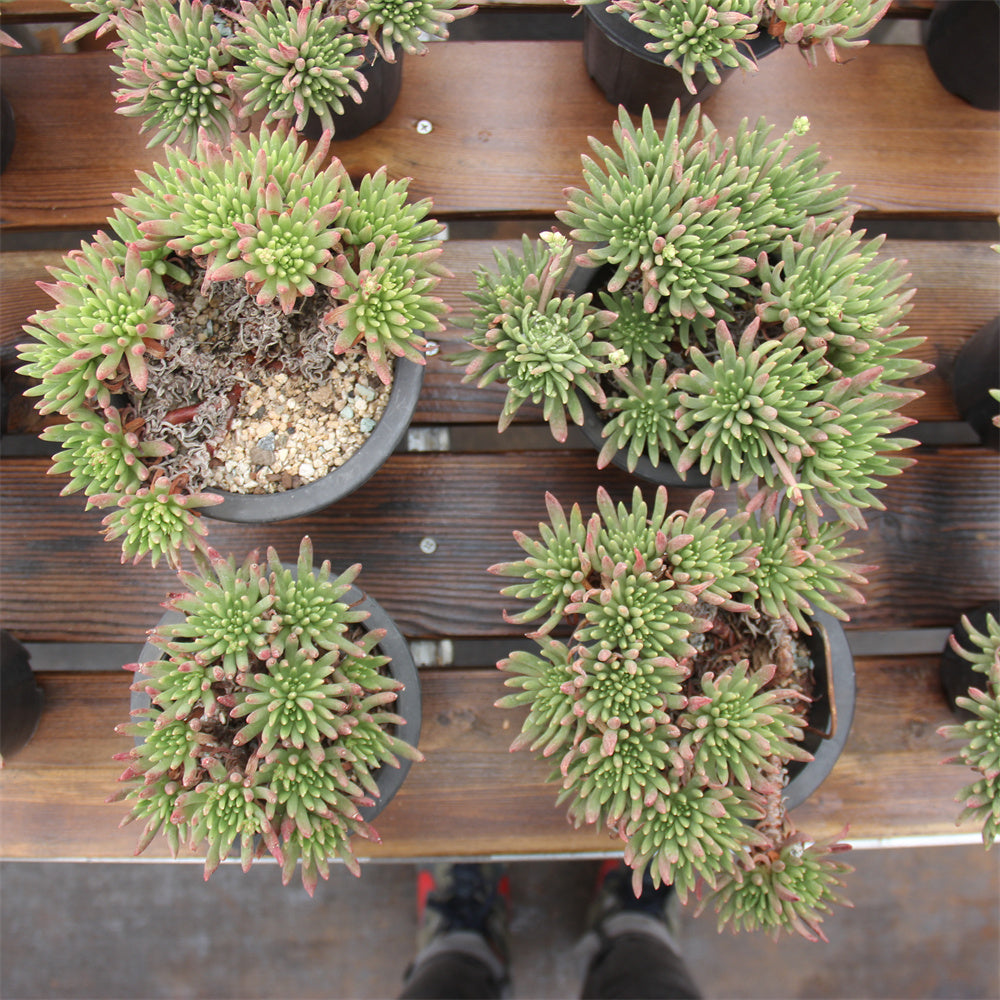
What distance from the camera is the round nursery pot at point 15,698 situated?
988mm

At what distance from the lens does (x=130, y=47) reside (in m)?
0.84

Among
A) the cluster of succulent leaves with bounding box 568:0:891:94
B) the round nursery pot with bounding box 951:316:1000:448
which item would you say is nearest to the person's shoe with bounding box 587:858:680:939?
the round nursery pot with bounding box 951:316:1000:448

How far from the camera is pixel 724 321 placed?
2.63 feet

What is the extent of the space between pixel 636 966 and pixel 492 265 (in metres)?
1.40

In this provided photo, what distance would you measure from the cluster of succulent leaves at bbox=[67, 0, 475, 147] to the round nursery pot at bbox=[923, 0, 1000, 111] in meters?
0.77

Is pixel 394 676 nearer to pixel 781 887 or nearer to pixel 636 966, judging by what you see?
pixel 781 887

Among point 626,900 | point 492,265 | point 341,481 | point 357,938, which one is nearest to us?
point 341,481

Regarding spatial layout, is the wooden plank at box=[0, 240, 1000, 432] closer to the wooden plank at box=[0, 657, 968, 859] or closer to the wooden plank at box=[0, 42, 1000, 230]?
the wooden plank at box=[0, 42, 1000, 230]

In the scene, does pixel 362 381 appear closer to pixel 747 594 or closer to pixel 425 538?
pixel 425 538

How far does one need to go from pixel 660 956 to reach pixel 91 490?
1440 millimetres

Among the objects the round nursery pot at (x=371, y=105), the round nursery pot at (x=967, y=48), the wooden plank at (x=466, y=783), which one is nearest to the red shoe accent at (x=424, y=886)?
the wooden plank at (x=466, y=783)

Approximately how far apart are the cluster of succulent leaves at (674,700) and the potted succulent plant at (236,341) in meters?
0.29

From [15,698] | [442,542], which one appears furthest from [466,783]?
[15,698]

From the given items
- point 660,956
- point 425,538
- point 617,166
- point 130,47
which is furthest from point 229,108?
point 660,956
